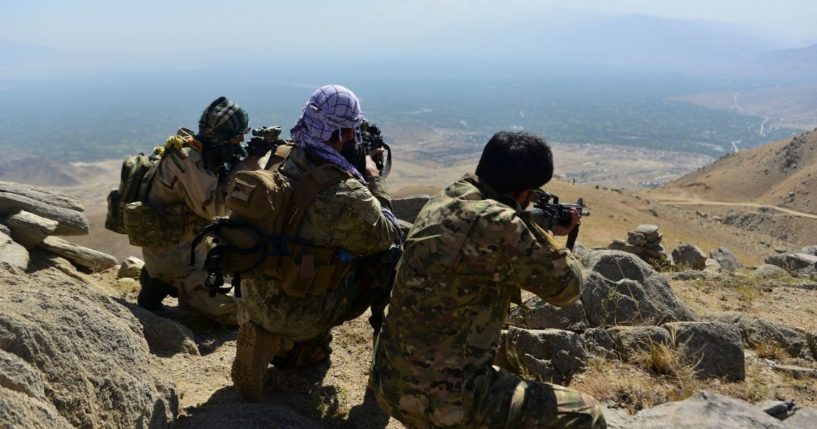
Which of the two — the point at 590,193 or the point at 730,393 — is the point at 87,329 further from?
the point at 590,193

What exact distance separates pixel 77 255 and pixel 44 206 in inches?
32.9

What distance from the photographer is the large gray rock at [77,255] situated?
21.3 feet

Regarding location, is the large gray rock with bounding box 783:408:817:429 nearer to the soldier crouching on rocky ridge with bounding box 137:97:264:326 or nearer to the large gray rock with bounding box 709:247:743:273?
the soldier crouching on rocky ridge with bounding box 137:97:264:326

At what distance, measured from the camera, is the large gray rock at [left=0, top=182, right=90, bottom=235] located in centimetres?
601

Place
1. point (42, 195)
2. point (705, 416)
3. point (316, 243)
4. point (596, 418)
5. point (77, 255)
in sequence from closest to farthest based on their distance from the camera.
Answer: point (596, 418)
point (705, 416)
point (316, 243)
point (42, 195)
point (77, 255)

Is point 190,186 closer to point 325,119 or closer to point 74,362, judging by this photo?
point 325,119

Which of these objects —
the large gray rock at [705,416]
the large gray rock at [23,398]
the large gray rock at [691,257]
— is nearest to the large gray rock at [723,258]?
the large gray rock at [691,257]

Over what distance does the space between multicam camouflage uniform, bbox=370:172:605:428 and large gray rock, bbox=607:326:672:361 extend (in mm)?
1824

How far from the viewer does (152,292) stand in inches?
243

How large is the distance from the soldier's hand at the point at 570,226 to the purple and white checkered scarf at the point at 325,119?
1468mm

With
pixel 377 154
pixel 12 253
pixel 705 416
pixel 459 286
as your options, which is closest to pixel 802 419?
pixel 705 416

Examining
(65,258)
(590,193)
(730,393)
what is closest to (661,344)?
(730,393)

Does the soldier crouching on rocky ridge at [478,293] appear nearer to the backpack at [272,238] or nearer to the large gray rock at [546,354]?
the backpack at [272,238]

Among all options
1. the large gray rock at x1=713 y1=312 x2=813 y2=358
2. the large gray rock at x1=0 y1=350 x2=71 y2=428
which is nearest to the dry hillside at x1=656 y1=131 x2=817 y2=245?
the large gray rock at x1=713 y1=312 x2=813 y2=358
